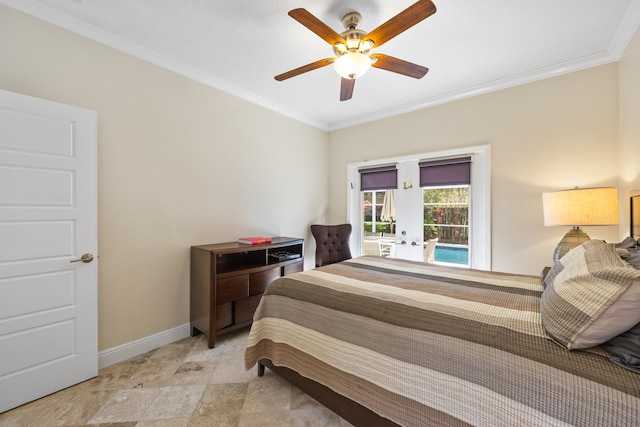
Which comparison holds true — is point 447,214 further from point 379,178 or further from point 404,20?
point 404,20

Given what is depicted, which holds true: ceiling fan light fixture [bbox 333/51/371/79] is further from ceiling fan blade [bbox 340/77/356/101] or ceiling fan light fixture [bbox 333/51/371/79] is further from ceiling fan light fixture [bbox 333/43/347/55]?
ceiling fan blade [bbox 340/77/356/101]

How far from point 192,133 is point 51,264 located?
155 cm

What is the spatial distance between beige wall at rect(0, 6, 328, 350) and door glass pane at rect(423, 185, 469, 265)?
7.01 feet

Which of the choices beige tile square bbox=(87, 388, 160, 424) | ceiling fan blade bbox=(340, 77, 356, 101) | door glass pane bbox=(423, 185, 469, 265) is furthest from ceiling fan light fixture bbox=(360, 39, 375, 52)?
beige tile square bbox=(87, 388, 160, 424)

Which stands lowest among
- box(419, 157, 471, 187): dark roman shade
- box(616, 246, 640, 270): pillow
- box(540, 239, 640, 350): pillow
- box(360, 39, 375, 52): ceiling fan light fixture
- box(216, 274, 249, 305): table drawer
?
box(216, 274, 249, 305): table drawer

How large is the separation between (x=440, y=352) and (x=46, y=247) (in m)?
2.45

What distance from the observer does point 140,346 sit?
232cm

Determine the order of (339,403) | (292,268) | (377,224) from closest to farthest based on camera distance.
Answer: (339,403) < (292,268) < (377,224)

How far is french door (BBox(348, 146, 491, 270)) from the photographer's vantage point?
301 centimetres

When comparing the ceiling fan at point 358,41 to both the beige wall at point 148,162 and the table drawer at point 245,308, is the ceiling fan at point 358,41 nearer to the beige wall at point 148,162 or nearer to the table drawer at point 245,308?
the beige wall at point 148,162

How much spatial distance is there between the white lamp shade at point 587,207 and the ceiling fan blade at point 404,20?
184 cm

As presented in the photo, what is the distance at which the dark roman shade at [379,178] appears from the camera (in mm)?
3701

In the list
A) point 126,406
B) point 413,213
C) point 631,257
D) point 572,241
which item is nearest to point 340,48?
point 631,257

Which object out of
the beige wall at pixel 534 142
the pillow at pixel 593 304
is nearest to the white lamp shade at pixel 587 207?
the beige wall at pixel 534 142
